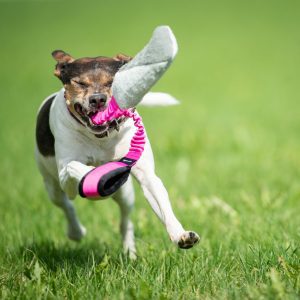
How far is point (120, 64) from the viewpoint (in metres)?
3.85

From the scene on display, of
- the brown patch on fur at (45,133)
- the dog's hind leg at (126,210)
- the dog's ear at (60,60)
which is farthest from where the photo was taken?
the dog's hind leg at (126,210)

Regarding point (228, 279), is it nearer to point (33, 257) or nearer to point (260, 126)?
point (33, 257)

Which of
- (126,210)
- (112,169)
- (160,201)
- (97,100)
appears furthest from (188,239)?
(126,210)

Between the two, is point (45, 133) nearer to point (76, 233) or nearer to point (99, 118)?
point (99, 118)

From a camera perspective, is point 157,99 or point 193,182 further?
point 193,182

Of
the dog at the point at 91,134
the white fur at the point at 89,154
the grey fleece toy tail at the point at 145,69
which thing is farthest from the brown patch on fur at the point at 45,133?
the grey fleece toy tail at the point at 145,69

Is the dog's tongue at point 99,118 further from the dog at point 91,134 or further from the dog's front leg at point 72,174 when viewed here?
the dog's front leg at point 72,174

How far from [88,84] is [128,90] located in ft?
1.26

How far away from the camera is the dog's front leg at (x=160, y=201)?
339cm

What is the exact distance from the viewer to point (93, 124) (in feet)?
11.7

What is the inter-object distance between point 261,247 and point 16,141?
21.9 feet

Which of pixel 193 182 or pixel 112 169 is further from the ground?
pixel 112 169

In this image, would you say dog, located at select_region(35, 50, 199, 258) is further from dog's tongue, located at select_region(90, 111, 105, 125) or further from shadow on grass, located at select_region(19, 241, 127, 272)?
shadow on grass, located at select_region(19, 241, 127, 272)

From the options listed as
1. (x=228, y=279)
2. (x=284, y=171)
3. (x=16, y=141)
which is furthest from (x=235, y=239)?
(x=16, y=141)
